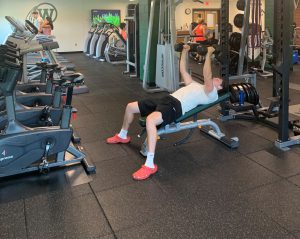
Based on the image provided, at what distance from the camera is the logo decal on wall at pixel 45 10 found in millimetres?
11133

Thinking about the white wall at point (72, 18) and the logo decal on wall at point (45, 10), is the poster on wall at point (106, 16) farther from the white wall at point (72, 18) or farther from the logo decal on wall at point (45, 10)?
the logo decal on wall at point (45, 10)

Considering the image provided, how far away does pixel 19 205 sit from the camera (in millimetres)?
2115

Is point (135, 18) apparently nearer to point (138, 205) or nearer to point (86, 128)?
point (86, 128)

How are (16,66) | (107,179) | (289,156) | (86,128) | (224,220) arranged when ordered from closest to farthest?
(224,220)
(16,66)
(107,179)
(289,156)
(86,128)

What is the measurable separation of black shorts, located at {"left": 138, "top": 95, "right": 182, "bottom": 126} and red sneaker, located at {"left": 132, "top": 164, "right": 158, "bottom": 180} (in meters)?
0.41

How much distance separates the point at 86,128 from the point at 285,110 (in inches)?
80.9

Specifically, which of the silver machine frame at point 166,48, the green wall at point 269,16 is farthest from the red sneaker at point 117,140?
the green wall at point 269,16

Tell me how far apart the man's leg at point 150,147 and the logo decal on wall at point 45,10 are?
32.8 feet

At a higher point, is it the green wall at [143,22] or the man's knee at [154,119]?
the green wall at [143,22]

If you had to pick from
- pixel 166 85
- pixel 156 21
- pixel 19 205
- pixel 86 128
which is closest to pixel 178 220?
pixel 19 205

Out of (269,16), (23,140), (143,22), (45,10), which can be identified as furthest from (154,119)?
(45,10)

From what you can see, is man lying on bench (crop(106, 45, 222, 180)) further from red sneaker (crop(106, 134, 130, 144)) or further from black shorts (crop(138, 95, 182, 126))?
red sneaker (crop(106, 134, 130, 144))

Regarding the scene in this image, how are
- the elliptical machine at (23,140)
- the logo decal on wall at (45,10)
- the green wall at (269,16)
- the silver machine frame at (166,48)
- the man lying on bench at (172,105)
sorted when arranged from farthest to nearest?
the logo decal on wall at (45,10) → the green wall at (269,16) → the silver machine frame at (166,48) → the man lying on bench at (172,105) → the elliptical machine at (23,140)

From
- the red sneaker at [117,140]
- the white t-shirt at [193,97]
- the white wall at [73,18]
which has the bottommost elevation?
the red sneaker at [117,140]
